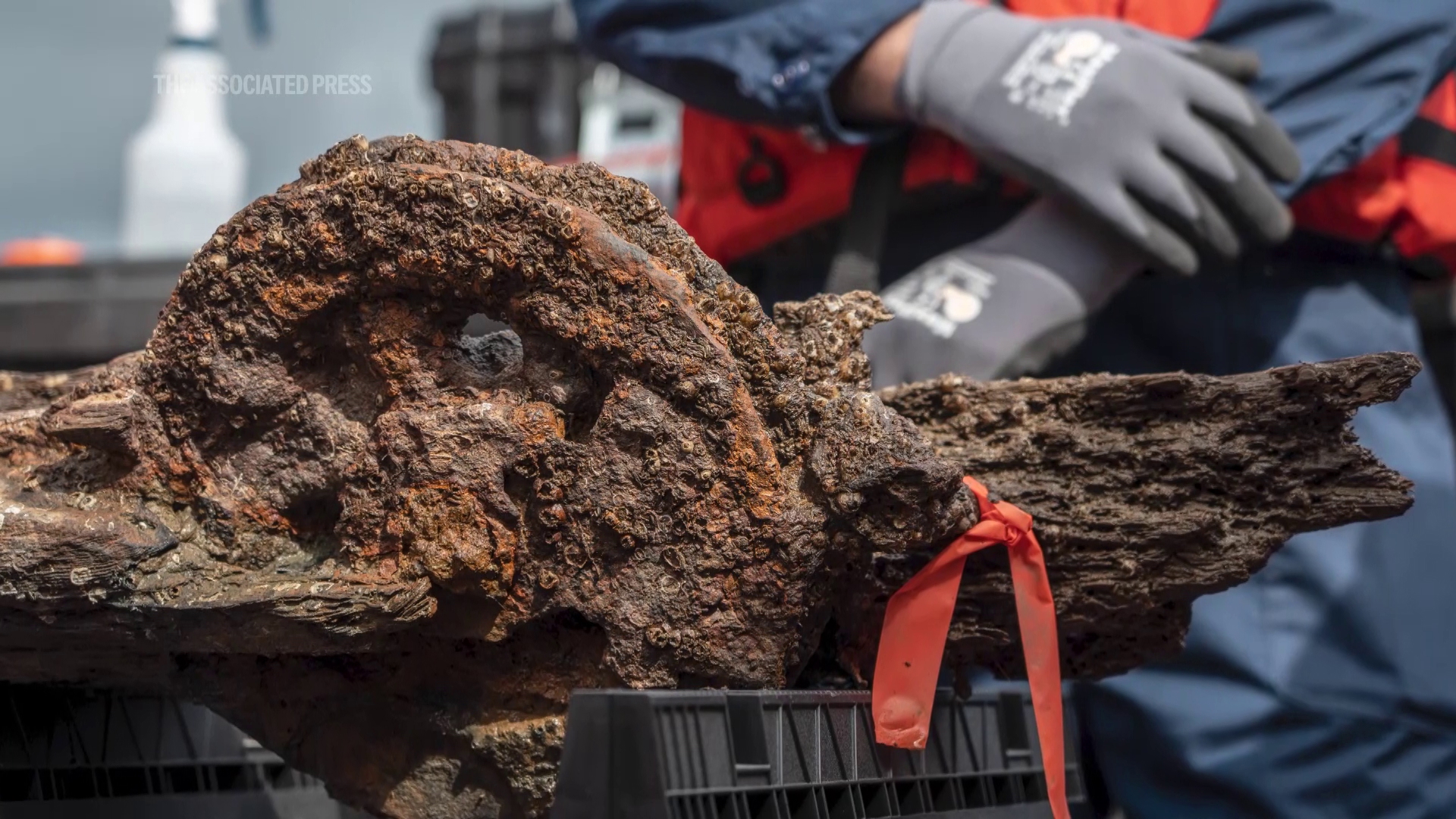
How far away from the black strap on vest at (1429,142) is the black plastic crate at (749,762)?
947mm

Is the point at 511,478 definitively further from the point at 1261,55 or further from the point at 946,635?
the point at 1261,55

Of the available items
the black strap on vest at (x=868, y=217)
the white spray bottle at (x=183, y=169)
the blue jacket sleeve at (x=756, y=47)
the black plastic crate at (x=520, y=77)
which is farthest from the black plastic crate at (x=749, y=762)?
the black plastic crate at (x=520, y=77)

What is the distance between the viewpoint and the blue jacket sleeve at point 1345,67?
1.55 m

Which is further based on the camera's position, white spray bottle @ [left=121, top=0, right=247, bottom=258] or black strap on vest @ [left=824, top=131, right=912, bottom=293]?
white spray bottle @ [left=121, top=0, right=247, bottom=258]

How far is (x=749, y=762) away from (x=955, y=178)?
3.13 ft

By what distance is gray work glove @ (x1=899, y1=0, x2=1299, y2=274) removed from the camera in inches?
59.0

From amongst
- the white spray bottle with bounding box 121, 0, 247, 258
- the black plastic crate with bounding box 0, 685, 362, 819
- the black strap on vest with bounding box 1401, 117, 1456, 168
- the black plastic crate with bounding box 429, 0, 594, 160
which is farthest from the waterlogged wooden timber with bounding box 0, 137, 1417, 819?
the black plastic crate with bounding box 429, 0, 594, 160

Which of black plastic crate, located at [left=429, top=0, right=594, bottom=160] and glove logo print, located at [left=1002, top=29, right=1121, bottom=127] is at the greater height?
glove logo print, located at [left=1002, top=29, right=1121, bottom=127]

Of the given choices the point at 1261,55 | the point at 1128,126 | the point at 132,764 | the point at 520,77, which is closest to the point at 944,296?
the point at 1128,126

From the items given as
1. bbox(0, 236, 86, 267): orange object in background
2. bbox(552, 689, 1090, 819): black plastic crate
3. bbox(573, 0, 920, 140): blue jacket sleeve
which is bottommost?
bbox(0, 236, 86, 267): orange object in background

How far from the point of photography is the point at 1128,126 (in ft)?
4.90

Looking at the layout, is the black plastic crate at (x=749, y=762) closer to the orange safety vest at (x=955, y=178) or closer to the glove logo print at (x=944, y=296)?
the glove logo print at (x=944, y=296)

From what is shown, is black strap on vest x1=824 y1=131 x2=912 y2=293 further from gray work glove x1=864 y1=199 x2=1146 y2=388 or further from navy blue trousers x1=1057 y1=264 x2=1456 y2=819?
navy blue trousers x1=1057 y1=264 x2=1456 y2=819

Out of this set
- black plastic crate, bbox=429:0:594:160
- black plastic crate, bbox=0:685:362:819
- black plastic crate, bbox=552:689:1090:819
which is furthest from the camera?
black plastic crate, bbox=429:0:594:160
